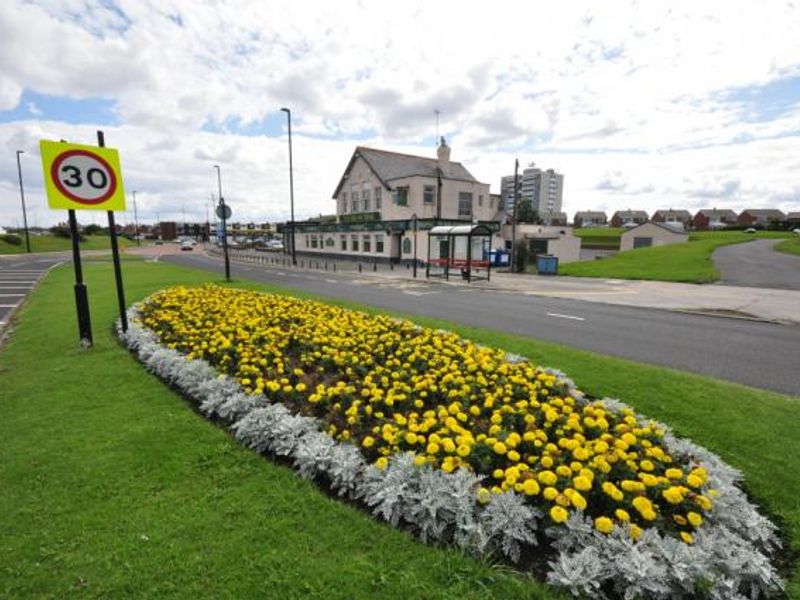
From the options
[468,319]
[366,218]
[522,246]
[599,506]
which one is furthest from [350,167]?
[599,506]

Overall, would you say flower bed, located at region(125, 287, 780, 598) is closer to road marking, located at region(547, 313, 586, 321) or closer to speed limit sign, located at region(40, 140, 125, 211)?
speed limit sign, located at region(40, 140, 125, 211)

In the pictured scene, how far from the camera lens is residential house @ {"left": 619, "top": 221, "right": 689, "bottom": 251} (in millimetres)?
58312

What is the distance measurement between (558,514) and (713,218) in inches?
5929

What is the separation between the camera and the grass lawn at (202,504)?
2.74 m

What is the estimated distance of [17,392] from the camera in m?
5.95

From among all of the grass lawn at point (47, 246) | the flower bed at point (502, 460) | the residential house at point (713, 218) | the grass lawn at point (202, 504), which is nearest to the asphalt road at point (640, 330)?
the grass lawn at point (202, 504)

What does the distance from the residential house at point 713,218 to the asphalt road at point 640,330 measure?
129 m

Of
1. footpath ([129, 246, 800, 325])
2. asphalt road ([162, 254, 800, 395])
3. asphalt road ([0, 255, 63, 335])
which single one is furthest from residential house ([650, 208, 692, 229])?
asphalt road ([0, 255, 63, 335])

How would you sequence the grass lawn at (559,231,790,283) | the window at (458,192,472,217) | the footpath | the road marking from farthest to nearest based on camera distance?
the window at (458,192,472,217) < the grass lawn at (559,231,790,283) < the footpath < the road marking

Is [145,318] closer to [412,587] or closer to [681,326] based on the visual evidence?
[412,587]

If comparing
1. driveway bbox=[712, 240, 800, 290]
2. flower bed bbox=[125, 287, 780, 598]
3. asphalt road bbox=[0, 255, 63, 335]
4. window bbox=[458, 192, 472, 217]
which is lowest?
asphalt road bbox=[0, 255, 63, 335]

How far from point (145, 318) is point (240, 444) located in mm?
6593

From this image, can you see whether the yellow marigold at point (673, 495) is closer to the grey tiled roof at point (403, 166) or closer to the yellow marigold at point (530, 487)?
the yellow marigold at point (530, 487)

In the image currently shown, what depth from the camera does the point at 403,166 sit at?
1778 inches
